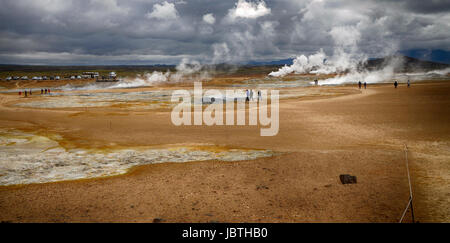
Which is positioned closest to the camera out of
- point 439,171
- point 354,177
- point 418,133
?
point 354,177

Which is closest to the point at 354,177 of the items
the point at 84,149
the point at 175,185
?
the point at 175,185

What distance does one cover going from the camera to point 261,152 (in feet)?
43.3

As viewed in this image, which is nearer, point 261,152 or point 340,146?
point 261,152

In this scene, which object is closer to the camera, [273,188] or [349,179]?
[273,188]

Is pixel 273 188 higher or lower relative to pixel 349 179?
lower

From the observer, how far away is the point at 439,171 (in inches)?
388

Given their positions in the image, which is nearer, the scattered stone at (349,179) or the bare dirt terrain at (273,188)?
the bare dirt terrain at (273,188)

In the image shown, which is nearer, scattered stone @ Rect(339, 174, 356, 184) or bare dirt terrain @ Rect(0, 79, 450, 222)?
bare dirt terrain @ Rect(0, 79, 450, 222)
